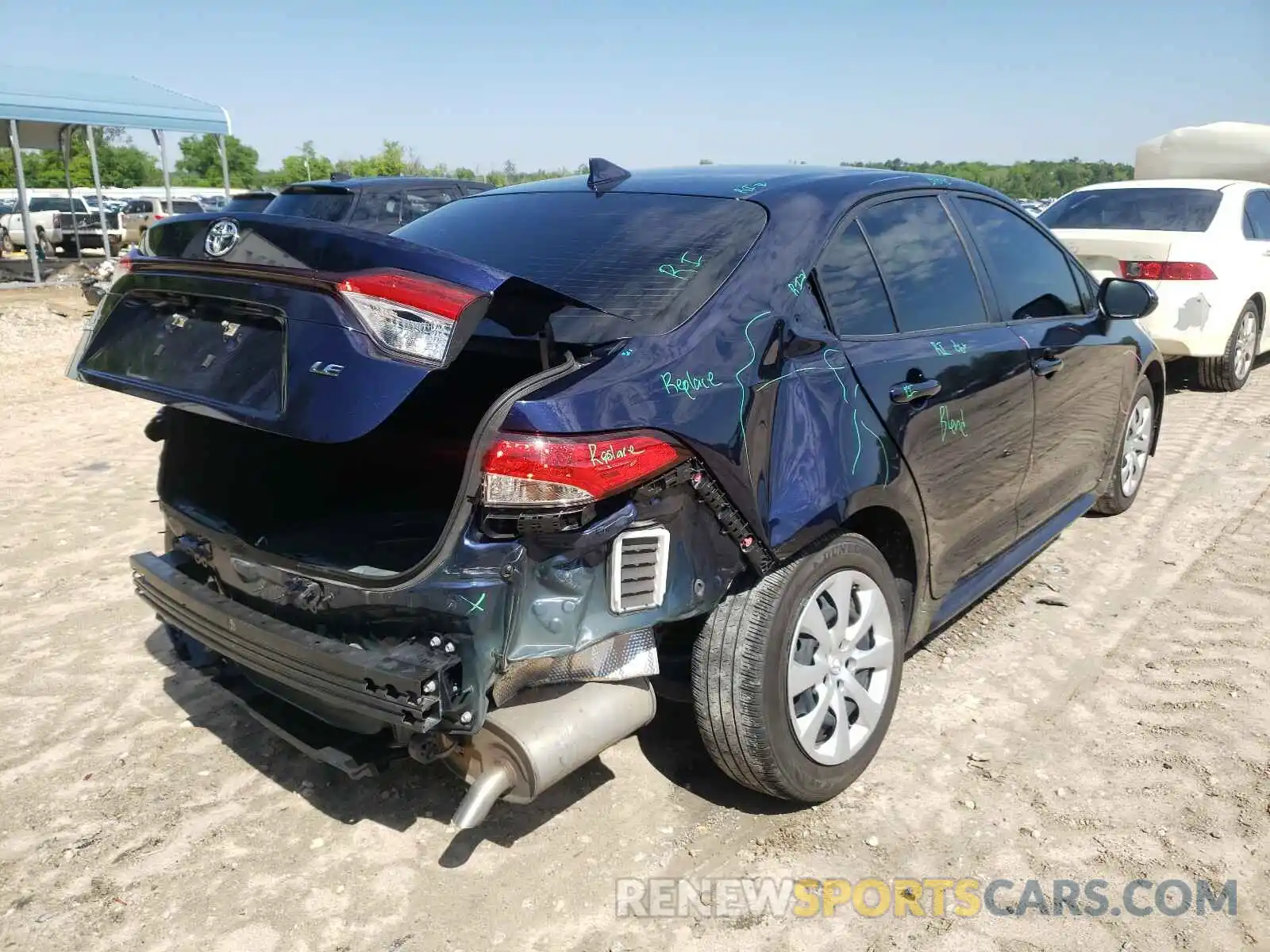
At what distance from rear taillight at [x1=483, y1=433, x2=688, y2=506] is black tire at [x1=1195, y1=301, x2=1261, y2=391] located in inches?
315

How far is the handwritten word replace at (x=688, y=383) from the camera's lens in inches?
91.6

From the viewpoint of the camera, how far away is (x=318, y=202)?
1012 centimetres

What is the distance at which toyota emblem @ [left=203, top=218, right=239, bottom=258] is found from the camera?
7.89 ft

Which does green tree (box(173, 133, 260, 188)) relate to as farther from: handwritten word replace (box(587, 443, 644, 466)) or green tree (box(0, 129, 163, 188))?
handwritten word replace (box(587, 443, 644, 466))

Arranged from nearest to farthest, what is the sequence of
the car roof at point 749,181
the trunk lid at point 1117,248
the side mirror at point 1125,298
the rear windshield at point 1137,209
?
the car roof at point 749,181 < the side mirror at point 1125,298 < the trunk lid at point 1117,248 < the rear windshield at point 1137,209

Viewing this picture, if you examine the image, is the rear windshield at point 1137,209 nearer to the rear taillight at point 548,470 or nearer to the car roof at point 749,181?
the car roof at point 749,181

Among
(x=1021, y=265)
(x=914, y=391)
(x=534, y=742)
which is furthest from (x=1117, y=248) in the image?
(x=534, y=742)

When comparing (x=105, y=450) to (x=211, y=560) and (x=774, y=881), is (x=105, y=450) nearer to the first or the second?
(x=211, y=560)

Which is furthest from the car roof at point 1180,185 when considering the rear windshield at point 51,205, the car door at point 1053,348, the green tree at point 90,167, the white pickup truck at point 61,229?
the green tree at point 90,167

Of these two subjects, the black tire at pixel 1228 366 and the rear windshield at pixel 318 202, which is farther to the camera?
the rear windshield at pixel 318 202

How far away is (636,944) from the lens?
2.38 metres

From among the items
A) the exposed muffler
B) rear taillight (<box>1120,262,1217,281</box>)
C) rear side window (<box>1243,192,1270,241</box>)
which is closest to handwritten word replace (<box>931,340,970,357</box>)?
the exposed muffler

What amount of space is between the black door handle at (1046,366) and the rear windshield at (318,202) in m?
8.10

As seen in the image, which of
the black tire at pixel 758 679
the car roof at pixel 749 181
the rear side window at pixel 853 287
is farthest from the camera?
the car roof at pixel 749 181
